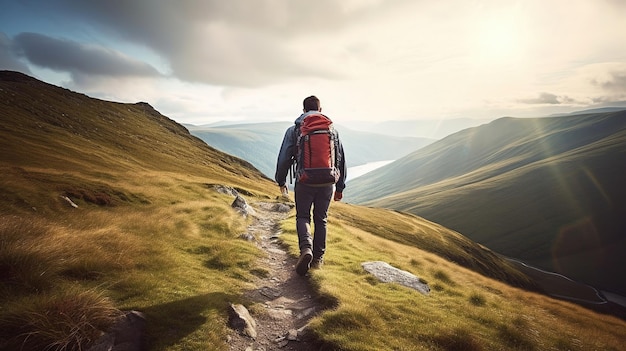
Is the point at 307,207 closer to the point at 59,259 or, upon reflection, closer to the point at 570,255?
the point at 59,259

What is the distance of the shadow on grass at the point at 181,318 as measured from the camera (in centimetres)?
614

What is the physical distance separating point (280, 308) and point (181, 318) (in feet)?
9.55

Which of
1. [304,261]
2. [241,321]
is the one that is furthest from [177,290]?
[304,261]

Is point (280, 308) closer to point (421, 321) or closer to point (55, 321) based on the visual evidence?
point (421, 321)

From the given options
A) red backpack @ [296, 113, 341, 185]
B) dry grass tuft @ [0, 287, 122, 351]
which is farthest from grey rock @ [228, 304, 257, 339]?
red backpack @ [296, 113, 341, 185]

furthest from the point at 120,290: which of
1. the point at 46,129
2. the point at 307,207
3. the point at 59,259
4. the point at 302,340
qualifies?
the point at 46,129

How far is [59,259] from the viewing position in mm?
7324

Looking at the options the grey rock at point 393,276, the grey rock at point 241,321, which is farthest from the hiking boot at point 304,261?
the grey rock at point 393,276

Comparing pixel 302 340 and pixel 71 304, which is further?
pixel 302 340

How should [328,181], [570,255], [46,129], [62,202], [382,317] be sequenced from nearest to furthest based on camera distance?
[382,317] < [328,181] < [62,202] < [46,129] < [570,255]

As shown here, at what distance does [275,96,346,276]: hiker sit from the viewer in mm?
10031

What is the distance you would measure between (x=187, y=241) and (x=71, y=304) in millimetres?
7578

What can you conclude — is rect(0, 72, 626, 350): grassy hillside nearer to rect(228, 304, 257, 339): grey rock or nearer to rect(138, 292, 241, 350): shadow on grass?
rect(138, 292, 241, 350): shadow on grass

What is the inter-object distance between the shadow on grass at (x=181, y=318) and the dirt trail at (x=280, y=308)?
0.67m
